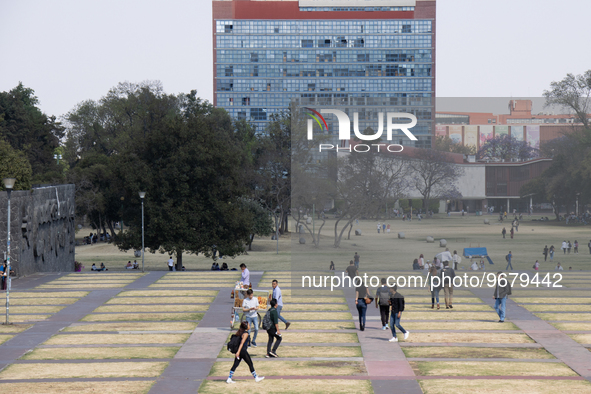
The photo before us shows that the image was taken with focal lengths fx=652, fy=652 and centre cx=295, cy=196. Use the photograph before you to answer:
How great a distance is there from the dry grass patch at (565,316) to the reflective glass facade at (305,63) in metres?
139

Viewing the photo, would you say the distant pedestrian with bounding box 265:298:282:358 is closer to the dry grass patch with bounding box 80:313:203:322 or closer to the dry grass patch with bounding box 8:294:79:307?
the dry grass patch with bounding box 80:313:203:322

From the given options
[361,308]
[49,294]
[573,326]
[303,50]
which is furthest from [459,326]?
[303,50]

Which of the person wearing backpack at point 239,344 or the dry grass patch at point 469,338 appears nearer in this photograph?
the person wearing backpack at point 239,344

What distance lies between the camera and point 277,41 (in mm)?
161625

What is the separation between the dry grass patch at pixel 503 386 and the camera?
13938 millimetres

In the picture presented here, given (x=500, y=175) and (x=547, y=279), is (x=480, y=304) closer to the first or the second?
(x=547, y=279)

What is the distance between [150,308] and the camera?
82.3 feet

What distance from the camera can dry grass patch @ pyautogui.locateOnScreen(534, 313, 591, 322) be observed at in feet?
74.2

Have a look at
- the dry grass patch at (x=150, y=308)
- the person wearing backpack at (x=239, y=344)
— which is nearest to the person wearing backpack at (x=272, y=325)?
the person wearing backpack at (x=239, y=344)

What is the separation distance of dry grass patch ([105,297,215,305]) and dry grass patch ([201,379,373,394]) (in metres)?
11.9

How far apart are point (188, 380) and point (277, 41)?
501ft

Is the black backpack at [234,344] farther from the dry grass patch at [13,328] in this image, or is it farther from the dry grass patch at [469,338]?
the dry grass patch at [13,328]

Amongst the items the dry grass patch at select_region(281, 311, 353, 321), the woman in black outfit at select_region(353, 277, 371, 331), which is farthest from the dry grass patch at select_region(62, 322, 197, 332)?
the woman in black outfit at select_region(353, 277, 371, 331)

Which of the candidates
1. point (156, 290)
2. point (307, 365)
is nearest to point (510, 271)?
point (156, 290)
